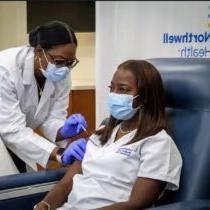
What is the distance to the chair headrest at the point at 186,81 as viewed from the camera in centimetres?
165

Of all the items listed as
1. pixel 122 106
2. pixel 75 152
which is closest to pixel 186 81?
pixel 122 106

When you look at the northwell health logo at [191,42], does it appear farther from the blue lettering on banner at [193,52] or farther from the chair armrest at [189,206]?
the chair armrest at [189,206]

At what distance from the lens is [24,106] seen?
2334 mm

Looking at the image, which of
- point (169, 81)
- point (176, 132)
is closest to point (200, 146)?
point (176, 132)

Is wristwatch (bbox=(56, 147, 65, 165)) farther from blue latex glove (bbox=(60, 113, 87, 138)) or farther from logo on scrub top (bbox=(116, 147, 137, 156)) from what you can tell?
logo on scrub top (bbox=(116, 147, 137, 156))

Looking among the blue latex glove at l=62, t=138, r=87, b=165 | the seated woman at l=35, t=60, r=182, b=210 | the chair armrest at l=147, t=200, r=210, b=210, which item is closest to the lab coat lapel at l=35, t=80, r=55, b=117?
the blue latex glove at l=62, t=138, r=87, b=165

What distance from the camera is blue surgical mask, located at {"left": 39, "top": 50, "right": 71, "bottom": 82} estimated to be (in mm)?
2163

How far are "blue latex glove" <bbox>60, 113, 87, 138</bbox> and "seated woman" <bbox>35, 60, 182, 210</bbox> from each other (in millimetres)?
423

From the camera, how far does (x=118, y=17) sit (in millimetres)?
2885

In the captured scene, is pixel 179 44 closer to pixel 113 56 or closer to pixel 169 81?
pixel 113 56

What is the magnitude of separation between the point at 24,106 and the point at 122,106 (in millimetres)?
819

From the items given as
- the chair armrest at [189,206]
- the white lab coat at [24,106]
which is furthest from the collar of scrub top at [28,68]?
the chair armrest at [189,206]

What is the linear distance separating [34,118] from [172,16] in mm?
1043

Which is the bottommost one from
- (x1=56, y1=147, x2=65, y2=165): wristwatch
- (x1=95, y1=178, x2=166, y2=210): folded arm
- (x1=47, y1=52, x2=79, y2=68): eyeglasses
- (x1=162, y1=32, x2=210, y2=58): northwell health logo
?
(x1=56, y1=147, x2=65, y2=165): wristwatch
